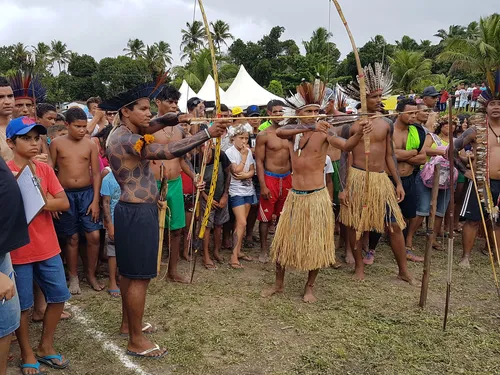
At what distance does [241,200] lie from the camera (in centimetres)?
617

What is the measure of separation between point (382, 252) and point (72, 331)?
4394 mm

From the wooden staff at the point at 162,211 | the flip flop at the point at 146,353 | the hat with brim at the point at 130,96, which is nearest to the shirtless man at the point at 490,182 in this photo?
the wooden staff at the point at 162,211

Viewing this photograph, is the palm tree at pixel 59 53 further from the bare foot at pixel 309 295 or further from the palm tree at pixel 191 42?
the bare foot at pixel 309 295

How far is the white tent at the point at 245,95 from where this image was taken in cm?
1830

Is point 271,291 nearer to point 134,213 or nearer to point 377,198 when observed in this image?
point 377,198

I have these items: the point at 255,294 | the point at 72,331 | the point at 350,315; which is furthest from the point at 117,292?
the point at 350,315

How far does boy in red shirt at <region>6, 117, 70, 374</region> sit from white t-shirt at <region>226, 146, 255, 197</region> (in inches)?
115

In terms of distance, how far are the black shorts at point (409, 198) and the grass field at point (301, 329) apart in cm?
108

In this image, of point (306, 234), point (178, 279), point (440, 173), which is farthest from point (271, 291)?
point (440, 173)

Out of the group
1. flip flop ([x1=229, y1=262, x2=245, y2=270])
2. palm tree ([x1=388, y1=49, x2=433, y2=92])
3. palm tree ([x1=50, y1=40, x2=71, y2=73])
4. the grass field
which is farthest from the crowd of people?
palm tree ([x1=50, y1=40, x2=71, y2=73])

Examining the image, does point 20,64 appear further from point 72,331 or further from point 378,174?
point 378,174

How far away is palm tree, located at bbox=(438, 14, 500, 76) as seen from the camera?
26891mm

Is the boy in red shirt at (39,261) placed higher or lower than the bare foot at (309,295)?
higher

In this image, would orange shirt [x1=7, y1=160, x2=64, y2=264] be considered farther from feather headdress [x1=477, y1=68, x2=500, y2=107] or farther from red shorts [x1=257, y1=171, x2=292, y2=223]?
feather headdress [x1=477, y1=68, x2=500, y2=107]
